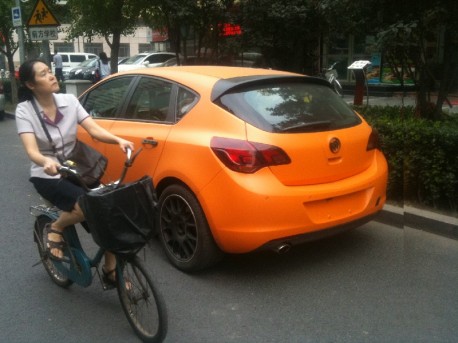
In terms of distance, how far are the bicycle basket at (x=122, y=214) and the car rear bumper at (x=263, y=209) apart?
0.85m

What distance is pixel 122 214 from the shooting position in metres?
→ 2.92

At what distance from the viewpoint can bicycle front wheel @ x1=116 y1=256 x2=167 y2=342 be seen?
3.04 meters

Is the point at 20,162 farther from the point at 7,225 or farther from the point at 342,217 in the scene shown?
the point at 342,217

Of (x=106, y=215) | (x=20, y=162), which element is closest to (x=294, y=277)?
(x=106, y=215)

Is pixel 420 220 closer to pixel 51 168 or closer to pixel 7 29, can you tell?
pixel 51 168

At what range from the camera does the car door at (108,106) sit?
5.10 meters

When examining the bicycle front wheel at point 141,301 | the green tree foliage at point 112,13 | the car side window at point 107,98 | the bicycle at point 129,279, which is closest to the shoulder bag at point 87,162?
the bicycle at point 129,279

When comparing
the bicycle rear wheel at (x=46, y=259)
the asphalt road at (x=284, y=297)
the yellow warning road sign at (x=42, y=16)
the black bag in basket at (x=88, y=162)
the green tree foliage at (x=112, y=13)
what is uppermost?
the green tree foliage at (x=112, y=13)

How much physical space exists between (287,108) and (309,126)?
23 cm

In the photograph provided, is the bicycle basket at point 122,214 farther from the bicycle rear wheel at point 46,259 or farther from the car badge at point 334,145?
the car badge at point 334,145

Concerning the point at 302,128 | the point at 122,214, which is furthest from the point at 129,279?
the point at 302,128

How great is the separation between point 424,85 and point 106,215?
235 inches

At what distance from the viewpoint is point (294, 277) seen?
163 inches

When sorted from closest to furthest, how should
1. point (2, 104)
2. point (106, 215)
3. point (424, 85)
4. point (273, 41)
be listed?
point (106, 215) < point (424, 85) < point (273, 41) < point (2, 104)
